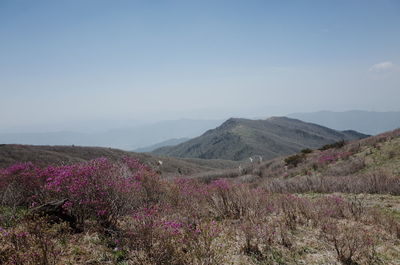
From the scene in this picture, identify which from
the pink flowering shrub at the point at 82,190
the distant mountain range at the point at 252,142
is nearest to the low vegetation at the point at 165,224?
the pink flowering shrub at the point at 82,190

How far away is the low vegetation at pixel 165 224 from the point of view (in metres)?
3.94

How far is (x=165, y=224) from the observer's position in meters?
4.06

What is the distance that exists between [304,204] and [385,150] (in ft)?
42.0

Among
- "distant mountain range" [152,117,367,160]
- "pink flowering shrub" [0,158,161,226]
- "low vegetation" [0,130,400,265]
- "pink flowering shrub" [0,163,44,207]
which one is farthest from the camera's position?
"distant mountain range" [152,117,367,160]

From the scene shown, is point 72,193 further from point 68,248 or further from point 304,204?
point 304,204

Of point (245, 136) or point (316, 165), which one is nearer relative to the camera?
point (316, 165)

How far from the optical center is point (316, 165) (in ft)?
59.9

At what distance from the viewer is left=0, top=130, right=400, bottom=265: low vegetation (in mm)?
3941

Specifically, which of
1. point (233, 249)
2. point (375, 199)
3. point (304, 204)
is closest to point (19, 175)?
point (233, 249)

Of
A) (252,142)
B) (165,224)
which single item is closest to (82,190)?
(165,224)

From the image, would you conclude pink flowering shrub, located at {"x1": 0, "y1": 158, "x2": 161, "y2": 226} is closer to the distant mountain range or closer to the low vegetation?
the low vegetation

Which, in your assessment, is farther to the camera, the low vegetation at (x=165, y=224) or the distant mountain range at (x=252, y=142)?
the distant mountain range at (x=252, y=142)

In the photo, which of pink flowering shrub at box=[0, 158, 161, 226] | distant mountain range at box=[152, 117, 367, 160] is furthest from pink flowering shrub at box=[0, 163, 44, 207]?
distant mountain range at box=[152, 117, 367, 160]

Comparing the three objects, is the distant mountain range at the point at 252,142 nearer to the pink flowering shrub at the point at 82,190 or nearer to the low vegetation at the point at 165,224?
the low vegetation at the point at 165,224
